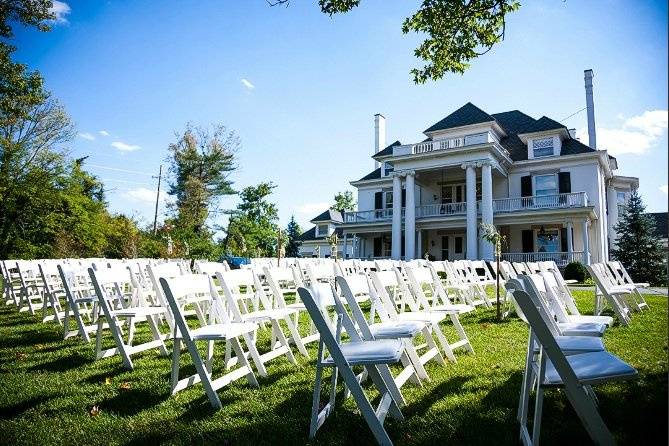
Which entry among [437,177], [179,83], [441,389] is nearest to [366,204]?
[437,177]

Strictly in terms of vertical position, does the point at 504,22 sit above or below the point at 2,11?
below

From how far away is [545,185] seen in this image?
23297mm

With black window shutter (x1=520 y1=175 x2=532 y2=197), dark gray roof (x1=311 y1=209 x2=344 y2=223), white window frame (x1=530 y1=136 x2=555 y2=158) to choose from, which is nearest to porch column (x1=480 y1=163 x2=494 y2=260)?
black window shutter (x1=520 y1=175 x2=532 y2=197)

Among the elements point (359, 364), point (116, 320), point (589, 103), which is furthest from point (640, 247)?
point (116, 320)

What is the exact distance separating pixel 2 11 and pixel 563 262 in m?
23.3

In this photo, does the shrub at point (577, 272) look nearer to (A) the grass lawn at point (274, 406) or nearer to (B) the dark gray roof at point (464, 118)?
(B) the dark gray roof at point (464, 118)

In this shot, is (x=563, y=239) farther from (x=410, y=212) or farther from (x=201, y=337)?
(x=201, y=337)

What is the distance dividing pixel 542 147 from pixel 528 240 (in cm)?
Answer: 564

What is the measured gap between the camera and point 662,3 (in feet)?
4.74

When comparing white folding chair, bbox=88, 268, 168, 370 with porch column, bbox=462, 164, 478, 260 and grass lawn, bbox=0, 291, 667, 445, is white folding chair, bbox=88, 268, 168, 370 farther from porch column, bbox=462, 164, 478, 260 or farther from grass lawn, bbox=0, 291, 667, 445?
porch column, bbox=462, 164, 478, 260

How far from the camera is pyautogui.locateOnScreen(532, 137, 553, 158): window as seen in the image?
23500 millimetres

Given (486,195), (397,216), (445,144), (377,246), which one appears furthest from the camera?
(377,246)

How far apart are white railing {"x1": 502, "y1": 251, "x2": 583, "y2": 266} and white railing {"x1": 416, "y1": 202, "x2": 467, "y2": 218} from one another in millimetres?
3704

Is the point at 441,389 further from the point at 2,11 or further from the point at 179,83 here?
the point at 2,11
